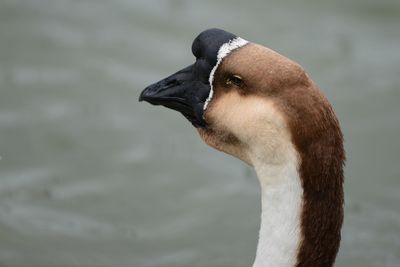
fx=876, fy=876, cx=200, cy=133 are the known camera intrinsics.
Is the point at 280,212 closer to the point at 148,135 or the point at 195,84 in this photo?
the point at 195,84

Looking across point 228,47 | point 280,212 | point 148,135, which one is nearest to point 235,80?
point 228,47

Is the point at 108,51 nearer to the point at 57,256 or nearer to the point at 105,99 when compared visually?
the point at 105,99

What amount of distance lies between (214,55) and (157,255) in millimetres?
4082

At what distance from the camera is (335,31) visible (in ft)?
39.9

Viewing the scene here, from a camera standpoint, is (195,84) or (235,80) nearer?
(235,80)

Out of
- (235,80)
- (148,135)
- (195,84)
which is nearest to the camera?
(235,80)

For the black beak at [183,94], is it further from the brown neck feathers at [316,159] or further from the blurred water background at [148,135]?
the blurred water background at [148,135]

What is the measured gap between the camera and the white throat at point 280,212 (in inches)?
190

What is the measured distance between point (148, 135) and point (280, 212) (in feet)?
18.6

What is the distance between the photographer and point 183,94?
5.45 metres

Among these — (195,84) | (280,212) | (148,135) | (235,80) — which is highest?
(148,135)

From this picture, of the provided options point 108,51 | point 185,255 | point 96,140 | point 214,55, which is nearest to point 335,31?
point 108,51

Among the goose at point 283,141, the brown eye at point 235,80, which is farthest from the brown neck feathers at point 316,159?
the brown eye at point 235,80

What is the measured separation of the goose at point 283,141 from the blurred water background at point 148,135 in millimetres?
3826
